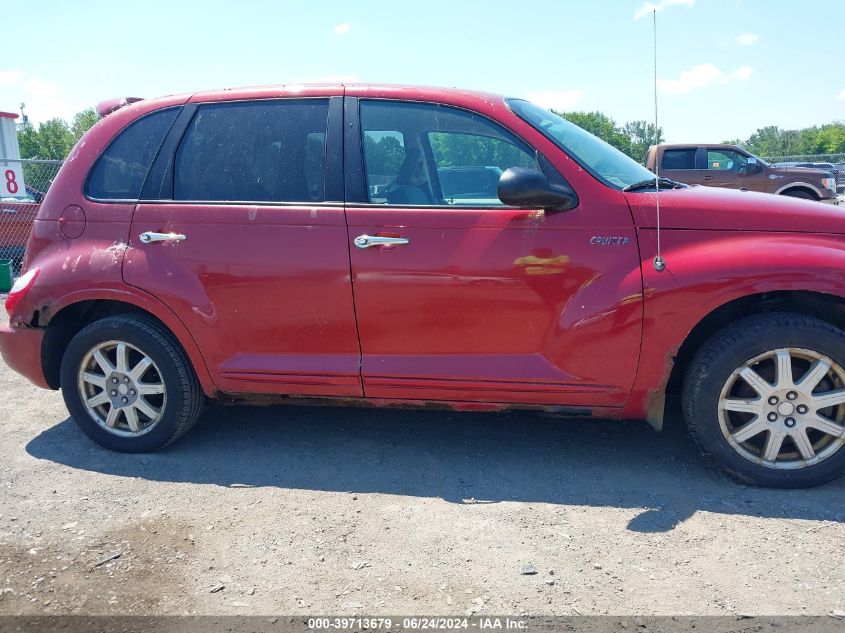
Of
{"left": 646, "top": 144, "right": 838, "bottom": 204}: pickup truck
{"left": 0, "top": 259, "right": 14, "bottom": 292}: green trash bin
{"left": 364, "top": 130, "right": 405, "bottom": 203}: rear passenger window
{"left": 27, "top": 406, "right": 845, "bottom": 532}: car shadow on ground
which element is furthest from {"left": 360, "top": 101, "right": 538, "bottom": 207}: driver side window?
{"left": 646, "top": 144, "right": 838, "bottom": 204}: pickup truck

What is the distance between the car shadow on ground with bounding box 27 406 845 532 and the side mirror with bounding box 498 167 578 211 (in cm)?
140

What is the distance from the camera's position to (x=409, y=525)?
3066 mm

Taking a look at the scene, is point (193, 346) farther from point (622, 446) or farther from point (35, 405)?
point (622, 446)

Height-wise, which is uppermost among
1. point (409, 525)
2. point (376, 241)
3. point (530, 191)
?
point (530, 191)

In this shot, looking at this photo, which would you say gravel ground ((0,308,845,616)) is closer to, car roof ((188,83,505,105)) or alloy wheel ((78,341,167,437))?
alloy wheel ((78,341,167,437))

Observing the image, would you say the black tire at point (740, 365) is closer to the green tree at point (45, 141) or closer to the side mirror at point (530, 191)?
the side mirror at point (530, 191)

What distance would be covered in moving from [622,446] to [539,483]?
2.29ft

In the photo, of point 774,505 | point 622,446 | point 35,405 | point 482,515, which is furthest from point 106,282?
point 774,505

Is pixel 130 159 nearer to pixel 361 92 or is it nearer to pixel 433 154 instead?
pixel 361 92

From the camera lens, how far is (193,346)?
3.71 m

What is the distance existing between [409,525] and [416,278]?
1.19 meters

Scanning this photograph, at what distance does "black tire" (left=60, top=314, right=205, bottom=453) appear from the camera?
374cm

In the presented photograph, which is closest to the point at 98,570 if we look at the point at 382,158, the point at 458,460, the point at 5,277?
the point at 458,460

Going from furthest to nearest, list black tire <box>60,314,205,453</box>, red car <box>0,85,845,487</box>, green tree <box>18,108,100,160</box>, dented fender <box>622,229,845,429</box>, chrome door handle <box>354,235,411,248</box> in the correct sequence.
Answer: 1. green tree <box>18,108,100,160</box>
2. black tire <box>60,314,205,453</box>
3. chrome door handle <box>354,235,411,248</box>
4. red car <box>0,85,845,487</box>
5. dented fender <box>622,229,845,429</box>
